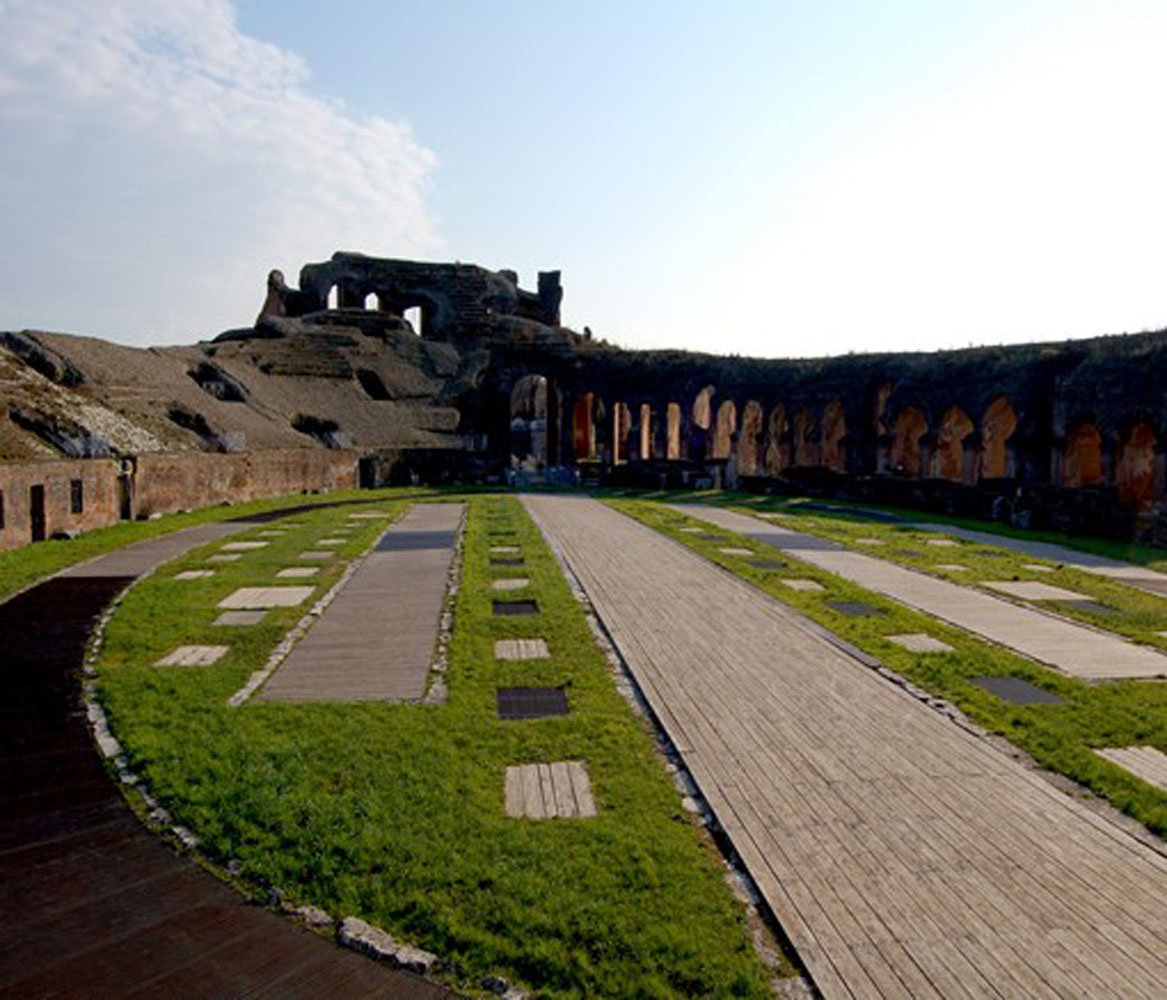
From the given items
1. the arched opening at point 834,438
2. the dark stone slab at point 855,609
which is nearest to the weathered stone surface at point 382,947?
the dark stone slab at point 855,609

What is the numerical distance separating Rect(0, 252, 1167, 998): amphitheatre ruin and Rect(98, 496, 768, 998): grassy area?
28 mm

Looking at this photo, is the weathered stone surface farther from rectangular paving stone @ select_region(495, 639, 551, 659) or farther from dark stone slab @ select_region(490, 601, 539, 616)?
dark stone slab @ select_region(490, 601, 539, 616)

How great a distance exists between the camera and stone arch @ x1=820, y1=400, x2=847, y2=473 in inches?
1453

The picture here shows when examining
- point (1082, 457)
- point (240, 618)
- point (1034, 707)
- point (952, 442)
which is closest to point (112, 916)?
point (240, 618)

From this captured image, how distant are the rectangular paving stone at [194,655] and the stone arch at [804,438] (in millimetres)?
25797

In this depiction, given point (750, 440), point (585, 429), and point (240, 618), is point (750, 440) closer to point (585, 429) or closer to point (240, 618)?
point (585, 429)

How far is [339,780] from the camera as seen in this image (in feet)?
22.5

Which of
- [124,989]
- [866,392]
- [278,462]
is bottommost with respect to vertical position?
[124,989]

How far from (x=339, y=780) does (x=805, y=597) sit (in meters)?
8.58

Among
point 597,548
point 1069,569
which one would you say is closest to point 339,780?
point 597,548

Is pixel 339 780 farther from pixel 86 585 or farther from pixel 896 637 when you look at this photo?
pixel 86 585

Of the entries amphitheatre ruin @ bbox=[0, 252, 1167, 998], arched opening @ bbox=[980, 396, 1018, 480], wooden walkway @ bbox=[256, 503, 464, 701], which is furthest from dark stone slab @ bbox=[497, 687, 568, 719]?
arched opening @ bbox=[980, 396, 1018, 480]

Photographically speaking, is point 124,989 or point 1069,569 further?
point 1069,569

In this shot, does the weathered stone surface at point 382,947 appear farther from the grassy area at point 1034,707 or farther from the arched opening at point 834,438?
the arched opening at point 834,438
